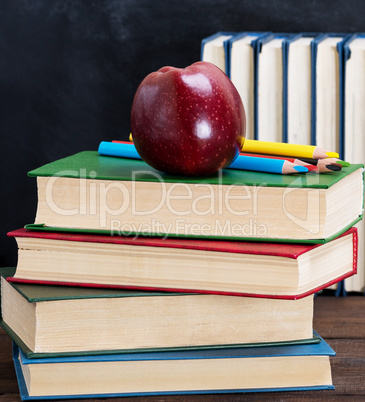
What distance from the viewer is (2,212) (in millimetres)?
1480

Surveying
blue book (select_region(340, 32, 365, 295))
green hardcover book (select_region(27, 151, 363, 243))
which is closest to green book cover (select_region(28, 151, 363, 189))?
green hardcover book (select_region(27, 151, 363, 243))

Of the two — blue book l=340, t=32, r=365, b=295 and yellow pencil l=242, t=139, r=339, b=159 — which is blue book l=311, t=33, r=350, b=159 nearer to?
blue book l=340, t=32, r=365, b=295

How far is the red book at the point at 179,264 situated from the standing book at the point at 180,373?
0.24ft

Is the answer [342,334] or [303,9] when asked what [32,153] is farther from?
[342,334]

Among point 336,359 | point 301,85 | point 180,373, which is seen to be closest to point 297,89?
point 301,85

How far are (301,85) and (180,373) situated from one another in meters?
0.65

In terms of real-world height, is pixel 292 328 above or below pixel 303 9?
below

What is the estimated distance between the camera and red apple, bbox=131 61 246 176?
0.74m

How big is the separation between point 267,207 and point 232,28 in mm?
713

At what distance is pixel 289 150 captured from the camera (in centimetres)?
87

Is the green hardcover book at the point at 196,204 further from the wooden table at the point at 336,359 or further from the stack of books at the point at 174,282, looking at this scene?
the wooden table at the point at 336,359

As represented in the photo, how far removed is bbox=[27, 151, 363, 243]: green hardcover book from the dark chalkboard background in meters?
0.64

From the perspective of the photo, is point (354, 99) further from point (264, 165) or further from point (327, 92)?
point (264, 165)

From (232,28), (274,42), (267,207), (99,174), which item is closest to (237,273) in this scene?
(267,207)
